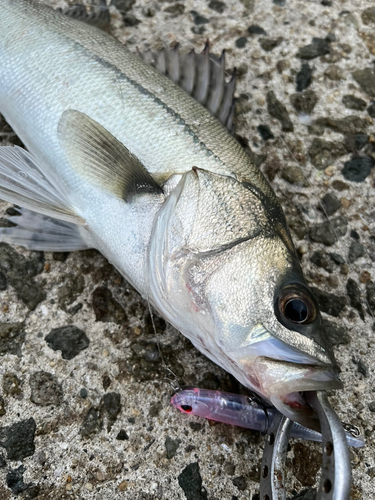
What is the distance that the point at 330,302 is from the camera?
78.5 inches

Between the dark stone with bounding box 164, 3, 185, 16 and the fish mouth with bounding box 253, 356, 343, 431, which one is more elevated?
the dark stone with bounding box 164, 3, 185, 16

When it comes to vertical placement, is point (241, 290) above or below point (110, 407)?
above

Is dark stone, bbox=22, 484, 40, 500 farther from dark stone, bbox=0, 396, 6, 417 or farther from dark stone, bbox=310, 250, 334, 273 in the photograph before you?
dark stone, bbox=310, 250, 334, 273

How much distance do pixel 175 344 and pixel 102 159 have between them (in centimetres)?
84

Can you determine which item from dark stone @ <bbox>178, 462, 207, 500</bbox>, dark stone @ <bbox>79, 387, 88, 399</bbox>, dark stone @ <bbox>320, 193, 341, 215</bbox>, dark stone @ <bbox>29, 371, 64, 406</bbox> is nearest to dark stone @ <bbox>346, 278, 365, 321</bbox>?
dark stone @ <bbox>320, 193, 341, 215</bbox>

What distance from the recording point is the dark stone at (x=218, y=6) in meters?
2.76

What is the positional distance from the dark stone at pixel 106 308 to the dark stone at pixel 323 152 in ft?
4.35

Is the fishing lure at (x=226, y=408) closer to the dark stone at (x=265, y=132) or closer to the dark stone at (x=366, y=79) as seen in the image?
the dark stone at (x=265, y=132)

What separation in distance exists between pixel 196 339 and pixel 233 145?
33.2 inches

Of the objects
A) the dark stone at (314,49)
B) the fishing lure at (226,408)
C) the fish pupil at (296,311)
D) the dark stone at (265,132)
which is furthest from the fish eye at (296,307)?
the dark stone at (314,49)

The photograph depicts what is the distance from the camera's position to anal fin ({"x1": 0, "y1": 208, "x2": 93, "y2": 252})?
6.26 ft

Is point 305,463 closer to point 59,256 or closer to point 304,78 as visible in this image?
point 59,256

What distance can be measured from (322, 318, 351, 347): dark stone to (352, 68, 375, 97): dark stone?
1.49 meters

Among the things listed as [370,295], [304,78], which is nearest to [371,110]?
[304,78]
